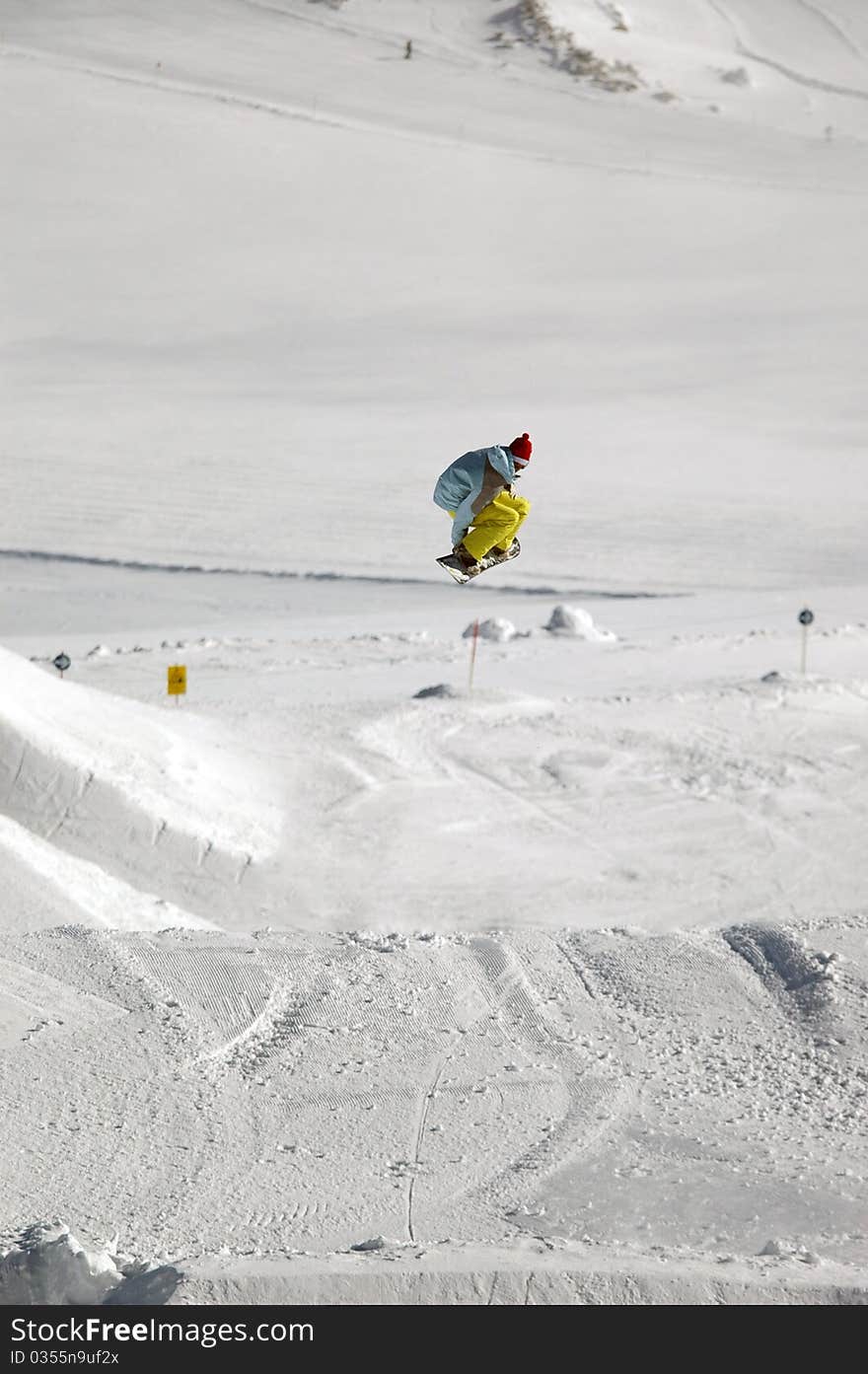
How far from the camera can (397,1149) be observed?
25.6ft

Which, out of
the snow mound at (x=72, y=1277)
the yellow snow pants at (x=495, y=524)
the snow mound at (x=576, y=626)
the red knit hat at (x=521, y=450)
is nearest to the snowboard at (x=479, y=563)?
the yellow snow pants at (x=495, y=524)

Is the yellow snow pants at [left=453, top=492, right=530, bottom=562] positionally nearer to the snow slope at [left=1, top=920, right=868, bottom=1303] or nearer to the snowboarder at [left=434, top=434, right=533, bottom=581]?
the snowboarder at [left=434, top=434, right=533, bottom=581]

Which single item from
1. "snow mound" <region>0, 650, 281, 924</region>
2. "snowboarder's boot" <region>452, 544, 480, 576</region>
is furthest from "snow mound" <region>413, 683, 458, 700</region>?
"snowboarder's boot" <region>452, 544, 480, 576</region>

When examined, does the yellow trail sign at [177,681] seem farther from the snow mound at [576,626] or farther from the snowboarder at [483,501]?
the snowboarder at [483,501]

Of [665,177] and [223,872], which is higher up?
[665,177]

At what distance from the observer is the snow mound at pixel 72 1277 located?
18.7 feet

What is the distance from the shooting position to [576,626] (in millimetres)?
20375

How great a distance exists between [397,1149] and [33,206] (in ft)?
126

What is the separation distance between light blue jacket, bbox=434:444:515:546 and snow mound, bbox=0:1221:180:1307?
9.59ft

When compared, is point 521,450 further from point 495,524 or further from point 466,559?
point 466,559

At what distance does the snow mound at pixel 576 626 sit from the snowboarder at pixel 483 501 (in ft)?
48.5

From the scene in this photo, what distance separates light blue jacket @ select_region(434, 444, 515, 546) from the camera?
16.6 ft

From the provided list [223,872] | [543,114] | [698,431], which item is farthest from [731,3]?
[223,872]
